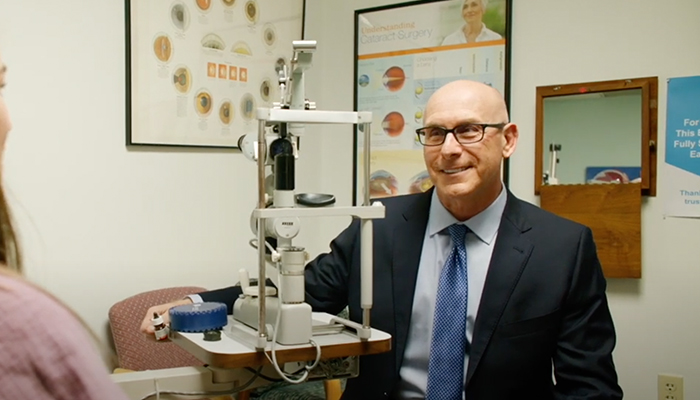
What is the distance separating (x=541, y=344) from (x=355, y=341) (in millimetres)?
535

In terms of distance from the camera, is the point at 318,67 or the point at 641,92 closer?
the point at 641,92

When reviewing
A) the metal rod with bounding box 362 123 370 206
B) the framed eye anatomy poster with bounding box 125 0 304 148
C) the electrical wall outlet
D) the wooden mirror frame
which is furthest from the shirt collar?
the electrical wall outlet

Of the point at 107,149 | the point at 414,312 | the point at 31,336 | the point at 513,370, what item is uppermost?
the point at 107,149

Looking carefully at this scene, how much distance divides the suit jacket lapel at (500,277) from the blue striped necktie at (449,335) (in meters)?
0.03

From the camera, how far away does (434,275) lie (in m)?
1.73

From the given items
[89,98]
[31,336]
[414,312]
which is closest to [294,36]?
[89,98]

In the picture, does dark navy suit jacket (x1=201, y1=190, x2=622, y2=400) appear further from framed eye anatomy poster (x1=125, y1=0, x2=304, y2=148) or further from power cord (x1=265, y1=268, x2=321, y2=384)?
framed eye anatomy poster (x1=125, y1=0, x2=304, y2=148)

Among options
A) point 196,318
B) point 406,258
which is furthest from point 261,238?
point 406,258

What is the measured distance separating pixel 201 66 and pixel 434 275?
1484 mm

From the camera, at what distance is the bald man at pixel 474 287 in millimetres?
1583

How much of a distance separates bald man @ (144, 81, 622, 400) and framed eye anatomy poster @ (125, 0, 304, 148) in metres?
0.82

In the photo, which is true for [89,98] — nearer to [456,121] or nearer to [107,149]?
[107,149]

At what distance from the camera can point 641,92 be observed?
2.51 metres

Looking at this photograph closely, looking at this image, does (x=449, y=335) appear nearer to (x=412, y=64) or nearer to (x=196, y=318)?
(x=196, y=318)
